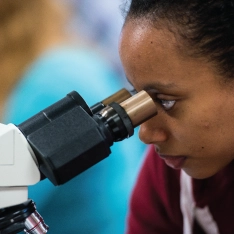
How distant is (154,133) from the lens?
0.62 meters

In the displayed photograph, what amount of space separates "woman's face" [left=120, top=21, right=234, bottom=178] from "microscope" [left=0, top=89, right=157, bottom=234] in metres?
0.13

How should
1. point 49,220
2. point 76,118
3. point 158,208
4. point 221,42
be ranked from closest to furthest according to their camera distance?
point 76,118
point 221,42
point 158,208
point 49,220

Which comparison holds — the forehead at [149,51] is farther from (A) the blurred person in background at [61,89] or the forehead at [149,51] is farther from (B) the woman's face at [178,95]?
(A) the blurred person in background at [61,89]

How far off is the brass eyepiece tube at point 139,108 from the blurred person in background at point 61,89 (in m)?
0.57

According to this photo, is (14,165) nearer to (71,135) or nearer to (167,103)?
(71,135)

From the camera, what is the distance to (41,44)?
1.16m

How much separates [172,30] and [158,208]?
390 mm

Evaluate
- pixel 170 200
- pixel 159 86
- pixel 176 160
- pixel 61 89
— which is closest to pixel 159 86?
pixel 159 86

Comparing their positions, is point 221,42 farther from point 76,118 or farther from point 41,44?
point 41,44

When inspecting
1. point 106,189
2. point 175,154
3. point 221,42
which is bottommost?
point 106,189

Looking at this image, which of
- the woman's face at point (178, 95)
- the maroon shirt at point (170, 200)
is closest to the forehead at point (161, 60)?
the woman's face at point (178, 95)

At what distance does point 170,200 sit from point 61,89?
411mm

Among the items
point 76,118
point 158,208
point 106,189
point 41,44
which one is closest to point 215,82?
point 76,118

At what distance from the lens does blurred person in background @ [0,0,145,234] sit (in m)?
1.05
